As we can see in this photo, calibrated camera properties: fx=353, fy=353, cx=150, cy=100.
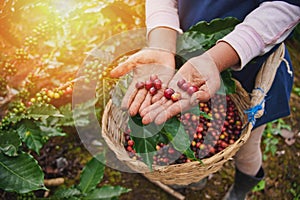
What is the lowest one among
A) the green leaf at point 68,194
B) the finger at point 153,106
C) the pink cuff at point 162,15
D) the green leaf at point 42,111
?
the green leaf at point 68,194

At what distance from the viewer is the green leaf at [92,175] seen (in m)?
1.54

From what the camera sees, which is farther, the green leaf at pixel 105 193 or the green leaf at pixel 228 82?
the green leaf at pixel 105 193

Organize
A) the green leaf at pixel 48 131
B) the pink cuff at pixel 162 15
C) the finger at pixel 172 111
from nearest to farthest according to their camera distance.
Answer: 1. the finger at pixel 172 111
2. the pink cuff at pixel 162 15
3. the green leaf at pixel 48 131

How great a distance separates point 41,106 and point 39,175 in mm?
251

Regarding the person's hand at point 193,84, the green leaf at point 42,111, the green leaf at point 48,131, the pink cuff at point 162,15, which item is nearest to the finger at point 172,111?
the person's hand at point 193,84

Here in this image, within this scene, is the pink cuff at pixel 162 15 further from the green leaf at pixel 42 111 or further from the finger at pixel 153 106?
the green leaf at pixel 42 111

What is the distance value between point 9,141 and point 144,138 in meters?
0.51

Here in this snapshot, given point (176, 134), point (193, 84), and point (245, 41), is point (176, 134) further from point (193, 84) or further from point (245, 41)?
point (245, 41)

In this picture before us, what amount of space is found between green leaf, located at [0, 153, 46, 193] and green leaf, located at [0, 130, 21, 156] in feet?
0.10

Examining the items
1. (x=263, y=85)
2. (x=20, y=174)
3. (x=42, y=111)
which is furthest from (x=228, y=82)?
(x=20, y=174)

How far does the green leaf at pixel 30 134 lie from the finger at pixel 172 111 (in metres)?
0.53

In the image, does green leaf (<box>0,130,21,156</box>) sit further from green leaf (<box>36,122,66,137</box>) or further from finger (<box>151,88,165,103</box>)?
finger (<box>151,88,165,103</box>)

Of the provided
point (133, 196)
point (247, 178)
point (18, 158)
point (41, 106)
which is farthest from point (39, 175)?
point (247, 178)

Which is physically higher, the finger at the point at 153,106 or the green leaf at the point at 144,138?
Answer: the finger at the point at 153,106
